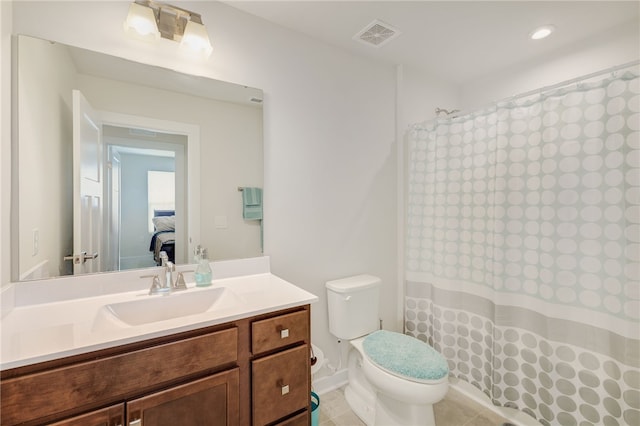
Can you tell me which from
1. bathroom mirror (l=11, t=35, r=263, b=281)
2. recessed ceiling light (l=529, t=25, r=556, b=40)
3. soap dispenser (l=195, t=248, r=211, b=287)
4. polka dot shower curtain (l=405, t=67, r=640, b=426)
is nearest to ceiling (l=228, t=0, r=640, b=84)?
recessed ceiling light (l=529, t=25, r=556, b=40)

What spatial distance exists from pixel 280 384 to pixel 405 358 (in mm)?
696

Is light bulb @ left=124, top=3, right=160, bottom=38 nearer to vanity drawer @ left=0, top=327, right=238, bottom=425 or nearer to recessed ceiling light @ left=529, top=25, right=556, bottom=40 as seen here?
vanity drawer @ left=0, top=327, right=238, bottom=425

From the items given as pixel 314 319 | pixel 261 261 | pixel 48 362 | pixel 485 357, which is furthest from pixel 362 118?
pixel 48 362

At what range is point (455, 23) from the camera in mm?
1723

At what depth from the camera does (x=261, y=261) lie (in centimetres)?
165

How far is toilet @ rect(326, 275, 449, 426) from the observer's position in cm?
138

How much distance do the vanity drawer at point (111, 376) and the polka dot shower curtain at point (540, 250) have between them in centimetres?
156

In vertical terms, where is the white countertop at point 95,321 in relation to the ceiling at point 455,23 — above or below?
below

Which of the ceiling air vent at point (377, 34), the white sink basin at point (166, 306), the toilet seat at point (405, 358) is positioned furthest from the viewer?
the ceiling air vent at point (377, 34)

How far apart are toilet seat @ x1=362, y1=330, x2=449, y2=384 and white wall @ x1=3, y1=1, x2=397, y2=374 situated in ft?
1.46

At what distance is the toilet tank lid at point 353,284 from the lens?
71.6 inches

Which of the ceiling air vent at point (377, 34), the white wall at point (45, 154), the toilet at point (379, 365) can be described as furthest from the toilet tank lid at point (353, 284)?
the ceiling air vent at point (377, 34)

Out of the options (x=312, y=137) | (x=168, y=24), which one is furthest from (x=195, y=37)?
(x=312, y=137)

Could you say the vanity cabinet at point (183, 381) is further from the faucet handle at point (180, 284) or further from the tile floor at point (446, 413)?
the tile floor at point (446, 413)
